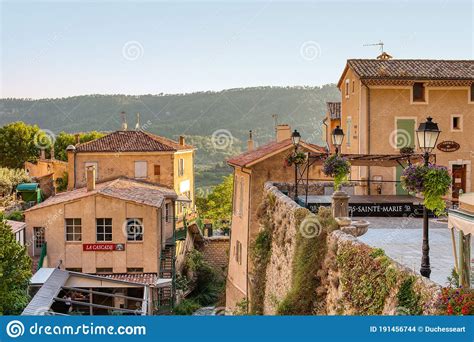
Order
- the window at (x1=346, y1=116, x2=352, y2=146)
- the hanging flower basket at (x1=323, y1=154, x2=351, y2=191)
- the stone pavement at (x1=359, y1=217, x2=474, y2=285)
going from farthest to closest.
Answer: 1. the window at (x1=346, y1=116, x2=352, y2=146)
2. the hanging flower basket at (x1=323, y1=154, x2=351, y2=191)
3. the stone pavement at (x1=359, y1=217, x2=474, y2=285)

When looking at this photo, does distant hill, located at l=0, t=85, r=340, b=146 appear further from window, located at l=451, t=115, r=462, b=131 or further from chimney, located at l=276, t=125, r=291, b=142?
window, located at l=451, t=115, r=462, b=131

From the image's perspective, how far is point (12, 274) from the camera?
25.2 m

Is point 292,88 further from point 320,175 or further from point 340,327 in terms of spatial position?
point 340,327

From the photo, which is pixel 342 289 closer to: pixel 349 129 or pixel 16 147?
pixel 349 129

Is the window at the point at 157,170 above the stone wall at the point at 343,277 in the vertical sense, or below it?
above

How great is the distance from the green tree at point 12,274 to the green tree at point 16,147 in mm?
45467

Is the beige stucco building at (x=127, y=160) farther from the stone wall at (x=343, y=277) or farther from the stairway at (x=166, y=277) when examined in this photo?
the stone wall at (x=343, y=277)

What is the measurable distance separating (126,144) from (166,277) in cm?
1523

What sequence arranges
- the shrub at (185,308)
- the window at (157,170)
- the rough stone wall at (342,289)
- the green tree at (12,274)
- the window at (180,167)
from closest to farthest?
the rough stone wall at (342,289) → the green tree at (12,274) → the shrub at (185,308) → the window at (157,170) → the window at (180,167)

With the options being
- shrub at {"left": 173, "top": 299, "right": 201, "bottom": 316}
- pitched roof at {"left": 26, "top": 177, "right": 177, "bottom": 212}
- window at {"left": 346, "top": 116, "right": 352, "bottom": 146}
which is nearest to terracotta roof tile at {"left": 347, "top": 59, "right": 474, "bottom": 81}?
window at {"left": 346, "top": 116, "right": 352, "bottom": 146}

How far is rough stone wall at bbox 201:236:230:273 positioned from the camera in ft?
144

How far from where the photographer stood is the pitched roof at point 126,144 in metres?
46.1

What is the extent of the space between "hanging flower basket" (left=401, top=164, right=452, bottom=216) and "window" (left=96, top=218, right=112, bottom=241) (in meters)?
24.7

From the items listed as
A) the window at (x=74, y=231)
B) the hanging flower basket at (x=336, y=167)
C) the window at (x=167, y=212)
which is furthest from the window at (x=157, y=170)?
the hanging flower basket at (x=336, y=167)
